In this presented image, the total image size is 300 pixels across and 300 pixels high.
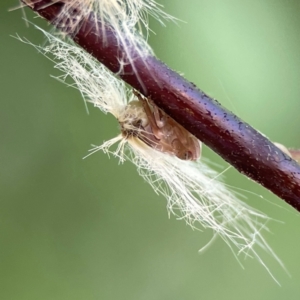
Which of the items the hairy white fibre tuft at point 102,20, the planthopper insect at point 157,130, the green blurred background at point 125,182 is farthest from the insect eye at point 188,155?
the green blurred background at point 125,182

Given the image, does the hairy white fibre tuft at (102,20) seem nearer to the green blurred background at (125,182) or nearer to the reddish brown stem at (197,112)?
the reddish brown stem at (197,112)

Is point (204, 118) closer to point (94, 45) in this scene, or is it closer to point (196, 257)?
point (94, 45)

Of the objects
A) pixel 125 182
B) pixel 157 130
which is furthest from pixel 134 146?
pixel 125 182

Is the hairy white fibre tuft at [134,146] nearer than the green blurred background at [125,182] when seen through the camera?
Yes

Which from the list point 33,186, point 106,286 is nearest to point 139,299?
point 106,286

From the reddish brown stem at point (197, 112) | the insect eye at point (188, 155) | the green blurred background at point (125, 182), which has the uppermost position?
the reddish brown stem at point (197, 112)

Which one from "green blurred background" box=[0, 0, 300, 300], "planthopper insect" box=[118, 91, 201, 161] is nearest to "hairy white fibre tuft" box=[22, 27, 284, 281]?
"planthopper insect" box=[118, 91, 201, 161]

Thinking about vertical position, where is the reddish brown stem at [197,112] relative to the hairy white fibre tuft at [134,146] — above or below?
above
